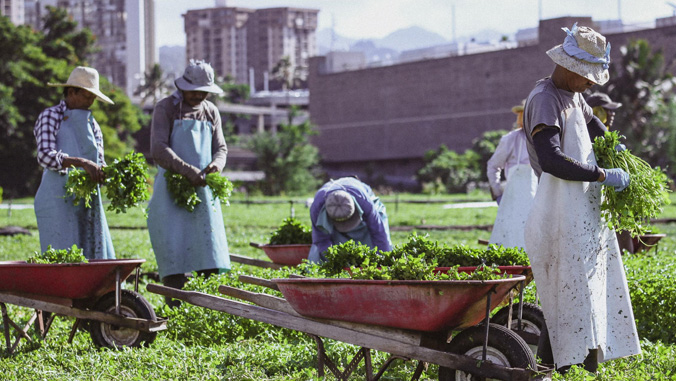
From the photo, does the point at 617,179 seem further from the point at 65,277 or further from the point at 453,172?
the point at 453,172

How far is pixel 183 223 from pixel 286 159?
42.7m

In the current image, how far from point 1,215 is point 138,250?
1227 centimetres

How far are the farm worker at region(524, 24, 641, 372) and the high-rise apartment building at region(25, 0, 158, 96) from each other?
140678mm

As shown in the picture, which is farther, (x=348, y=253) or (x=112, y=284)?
(x=112, y=284)

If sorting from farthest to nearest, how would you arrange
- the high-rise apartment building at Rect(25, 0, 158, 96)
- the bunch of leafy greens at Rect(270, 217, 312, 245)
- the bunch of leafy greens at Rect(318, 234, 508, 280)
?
1. the high-rise apartment building at Rect(25, 0, 158, 96)
2. the bunch of leafy greens at Rect(270, 217, 312, 245)
3. the bunch of leafy greens at Rect(318, 234, 508, 280)

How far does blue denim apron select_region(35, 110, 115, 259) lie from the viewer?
6.64 m

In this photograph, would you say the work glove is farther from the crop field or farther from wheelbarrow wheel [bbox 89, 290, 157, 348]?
wheelbarrow wheel [bbox 89, 290, 157, 348]

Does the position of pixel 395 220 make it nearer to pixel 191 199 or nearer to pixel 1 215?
pixel 1 215

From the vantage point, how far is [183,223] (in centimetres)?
699

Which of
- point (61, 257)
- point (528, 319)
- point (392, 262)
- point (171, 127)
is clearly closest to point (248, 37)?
point (171, 127)

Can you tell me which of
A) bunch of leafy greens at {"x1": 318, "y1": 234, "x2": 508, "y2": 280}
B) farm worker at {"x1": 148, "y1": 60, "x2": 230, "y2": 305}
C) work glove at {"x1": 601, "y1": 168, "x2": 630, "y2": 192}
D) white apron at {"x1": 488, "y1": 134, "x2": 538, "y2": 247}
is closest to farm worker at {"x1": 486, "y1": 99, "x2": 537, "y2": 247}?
white apron at {"x1": 488, "y1": 134, "x2": 538, "y2": 247}

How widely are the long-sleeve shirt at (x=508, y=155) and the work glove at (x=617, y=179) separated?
11.7ft

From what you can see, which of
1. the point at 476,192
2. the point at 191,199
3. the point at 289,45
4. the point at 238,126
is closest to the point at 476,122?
the point at 476,192

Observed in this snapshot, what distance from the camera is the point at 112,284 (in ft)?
19.0
